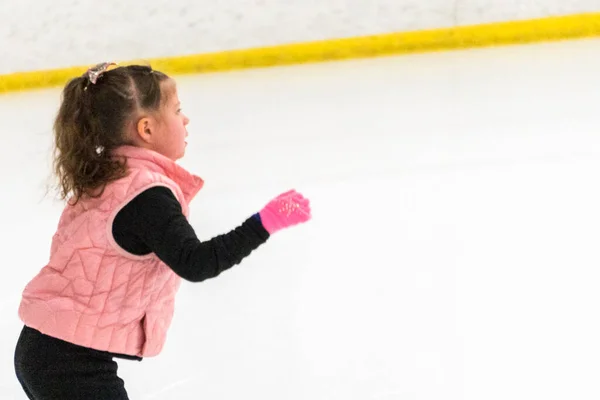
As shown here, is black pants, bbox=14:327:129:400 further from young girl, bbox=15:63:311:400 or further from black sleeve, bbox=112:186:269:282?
black sleeve, bbox=112:186:269:282

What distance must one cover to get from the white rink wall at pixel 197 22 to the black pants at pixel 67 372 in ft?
6.66

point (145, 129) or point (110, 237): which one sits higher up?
point (145, 129)

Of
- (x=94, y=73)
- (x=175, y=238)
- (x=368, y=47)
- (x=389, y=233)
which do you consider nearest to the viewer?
(x=175, y=238)

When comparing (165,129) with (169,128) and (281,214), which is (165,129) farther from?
(281,214)

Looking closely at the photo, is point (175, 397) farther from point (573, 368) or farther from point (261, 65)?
point (261, 65)

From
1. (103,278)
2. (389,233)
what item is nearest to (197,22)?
(389,233)

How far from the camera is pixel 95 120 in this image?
1046 mm

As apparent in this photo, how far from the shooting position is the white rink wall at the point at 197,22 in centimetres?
289

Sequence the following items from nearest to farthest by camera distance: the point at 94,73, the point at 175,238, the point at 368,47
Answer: the point at 175,238, the point at 94,73, the point at 368,47

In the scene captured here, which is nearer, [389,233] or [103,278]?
[103,278]

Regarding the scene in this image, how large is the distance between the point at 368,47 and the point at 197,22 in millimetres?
610

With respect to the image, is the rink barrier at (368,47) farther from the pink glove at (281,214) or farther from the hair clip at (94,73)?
the pink glove at (281,214)

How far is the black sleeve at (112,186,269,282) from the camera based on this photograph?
95cm

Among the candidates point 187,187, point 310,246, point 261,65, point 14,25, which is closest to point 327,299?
point 310,246
